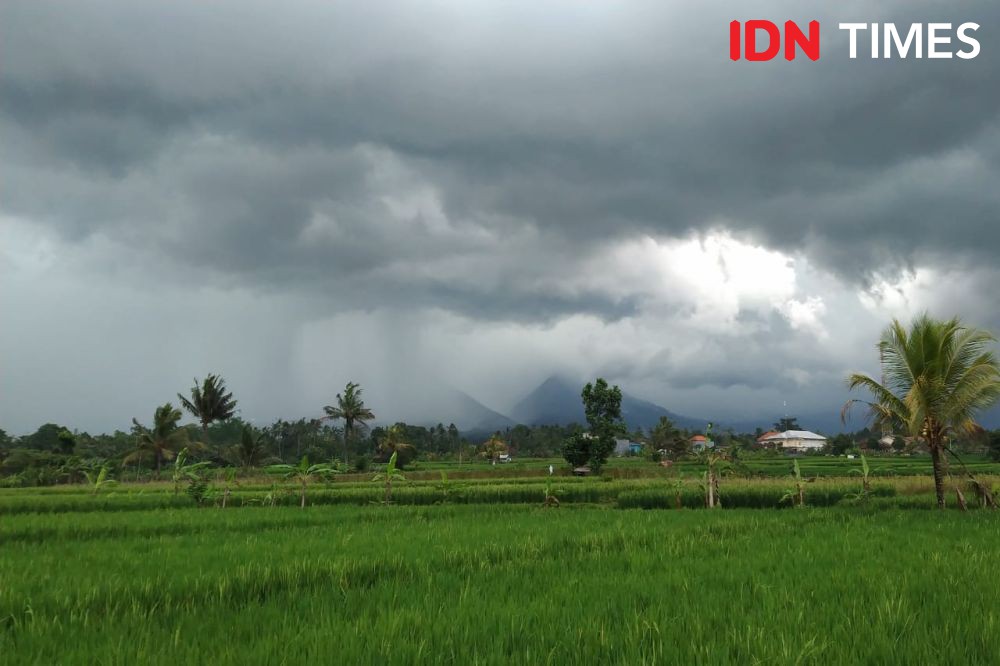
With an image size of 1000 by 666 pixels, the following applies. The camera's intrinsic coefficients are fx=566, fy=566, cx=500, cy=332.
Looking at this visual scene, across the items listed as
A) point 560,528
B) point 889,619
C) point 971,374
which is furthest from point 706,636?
point 971,374

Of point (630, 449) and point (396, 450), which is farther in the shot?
point (630, 449)

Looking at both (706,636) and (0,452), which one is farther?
(0,452)

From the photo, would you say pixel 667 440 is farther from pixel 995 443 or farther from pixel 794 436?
pixel 794 436

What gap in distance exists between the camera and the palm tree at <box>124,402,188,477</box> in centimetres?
4212

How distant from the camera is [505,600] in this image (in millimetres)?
4789

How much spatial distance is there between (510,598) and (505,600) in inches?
4.8

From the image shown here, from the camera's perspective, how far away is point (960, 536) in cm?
922

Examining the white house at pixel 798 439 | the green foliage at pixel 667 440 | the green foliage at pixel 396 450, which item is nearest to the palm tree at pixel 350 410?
the green foliage at pixel 396 450

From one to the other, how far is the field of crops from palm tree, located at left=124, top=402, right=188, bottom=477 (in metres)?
38.2

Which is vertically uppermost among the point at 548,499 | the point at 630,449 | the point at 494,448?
the point at 548,499

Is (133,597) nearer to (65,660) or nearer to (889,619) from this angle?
(65,660)

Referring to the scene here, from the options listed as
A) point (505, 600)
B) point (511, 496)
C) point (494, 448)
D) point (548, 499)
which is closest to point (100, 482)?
point (511, 496)

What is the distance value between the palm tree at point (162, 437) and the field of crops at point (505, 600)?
3823 centimetres

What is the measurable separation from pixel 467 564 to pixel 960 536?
27.0 ft
